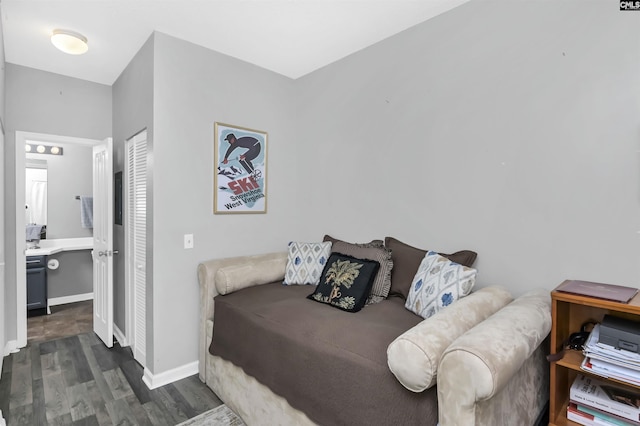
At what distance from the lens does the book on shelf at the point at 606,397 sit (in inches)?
53.8

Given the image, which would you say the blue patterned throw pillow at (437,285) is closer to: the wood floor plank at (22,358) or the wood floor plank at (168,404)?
the wood floor plank at (168,404)

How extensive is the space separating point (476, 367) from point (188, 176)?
2.38 metres

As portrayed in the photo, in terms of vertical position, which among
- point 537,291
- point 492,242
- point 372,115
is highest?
point 372,115

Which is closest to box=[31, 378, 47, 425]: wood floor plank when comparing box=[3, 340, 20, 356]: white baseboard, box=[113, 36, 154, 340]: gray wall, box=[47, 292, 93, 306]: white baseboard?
box=[113, 36, 154, 340]: gray wall

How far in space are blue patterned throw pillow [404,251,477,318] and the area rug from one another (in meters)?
1.32

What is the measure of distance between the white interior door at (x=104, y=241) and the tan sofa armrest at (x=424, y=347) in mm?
2932

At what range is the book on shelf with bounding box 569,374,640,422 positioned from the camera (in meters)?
→ 1.37

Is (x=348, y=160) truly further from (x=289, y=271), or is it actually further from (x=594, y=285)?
(x=594, y=285)

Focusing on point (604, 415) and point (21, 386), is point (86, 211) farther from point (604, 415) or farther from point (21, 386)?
point (604, 415)

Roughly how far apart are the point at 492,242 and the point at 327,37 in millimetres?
1958

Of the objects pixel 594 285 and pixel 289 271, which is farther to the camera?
pixel 289 271

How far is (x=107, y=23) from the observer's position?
2.39 m

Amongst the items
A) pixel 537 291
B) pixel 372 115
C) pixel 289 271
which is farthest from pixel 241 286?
pixel 537 291

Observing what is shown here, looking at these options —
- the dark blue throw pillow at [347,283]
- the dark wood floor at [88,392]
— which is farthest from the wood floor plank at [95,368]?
the dark blue throw pillow at [347,283]
